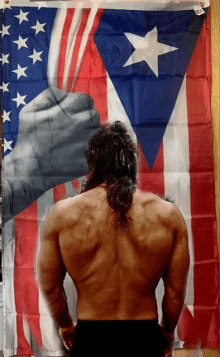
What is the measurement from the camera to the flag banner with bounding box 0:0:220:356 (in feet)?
7.77

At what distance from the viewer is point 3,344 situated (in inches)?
93.0

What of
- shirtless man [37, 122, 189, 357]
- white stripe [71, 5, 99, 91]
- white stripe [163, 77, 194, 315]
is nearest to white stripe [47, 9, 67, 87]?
white stripe [71, 5, 99, 91]

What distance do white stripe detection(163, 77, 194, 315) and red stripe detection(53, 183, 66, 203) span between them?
0.59 m

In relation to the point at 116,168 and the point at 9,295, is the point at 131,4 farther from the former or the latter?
the point at 9,295

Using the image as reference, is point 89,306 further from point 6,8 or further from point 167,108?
point 6,8

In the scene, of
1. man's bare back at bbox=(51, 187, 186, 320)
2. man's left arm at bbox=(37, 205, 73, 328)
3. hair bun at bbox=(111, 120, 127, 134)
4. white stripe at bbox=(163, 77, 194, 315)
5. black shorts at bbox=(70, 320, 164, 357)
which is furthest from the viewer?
white stripe at bbox=(163, 77, 194, 315)

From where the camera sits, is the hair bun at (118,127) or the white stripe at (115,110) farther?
the white stripe at (115,110)

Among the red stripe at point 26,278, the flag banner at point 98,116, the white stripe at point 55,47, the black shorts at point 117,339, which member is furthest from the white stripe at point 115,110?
the black shorts at point 117,339

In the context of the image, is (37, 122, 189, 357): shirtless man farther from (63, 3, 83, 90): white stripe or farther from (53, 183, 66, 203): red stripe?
(63, 3, 83, 90): white stripe

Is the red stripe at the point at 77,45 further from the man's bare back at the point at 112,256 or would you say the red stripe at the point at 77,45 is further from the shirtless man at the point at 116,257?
the man's bare back at the point at 112,256

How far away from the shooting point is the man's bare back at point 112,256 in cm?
195

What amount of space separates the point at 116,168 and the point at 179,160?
19.4 inches

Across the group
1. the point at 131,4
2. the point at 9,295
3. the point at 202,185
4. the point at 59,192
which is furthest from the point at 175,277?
the point at 131,4

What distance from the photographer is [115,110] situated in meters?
2.43
